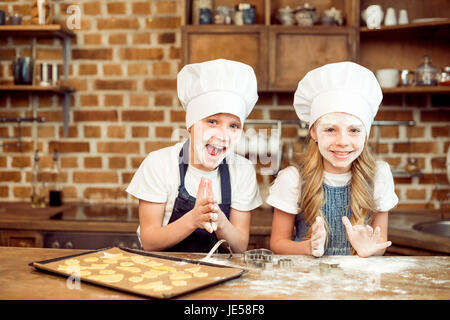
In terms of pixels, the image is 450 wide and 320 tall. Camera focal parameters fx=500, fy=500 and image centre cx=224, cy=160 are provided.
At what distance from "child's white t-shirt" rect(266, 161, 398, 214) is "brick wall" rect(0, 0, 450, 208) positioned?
1.04m

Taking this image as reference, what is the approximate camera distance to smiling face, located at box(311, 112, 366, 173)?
4.97 feet

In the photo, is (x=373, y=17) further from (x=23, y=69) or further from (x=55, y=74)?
(x=23, y=69)

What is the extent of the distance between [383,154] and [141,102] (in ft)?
4.53

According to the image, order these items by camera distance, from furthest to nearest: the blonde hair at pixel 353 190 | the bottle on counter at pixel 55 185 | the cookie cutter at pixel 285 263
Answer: the bottle on counter at pixel 55 185
the blonde hair at pixel 353 190
the cookie cutter at pixel 285 263

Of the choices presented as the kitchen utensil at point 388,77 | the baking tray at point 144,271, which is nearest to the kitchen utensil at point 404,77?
the kitchen utensil at point 388,77

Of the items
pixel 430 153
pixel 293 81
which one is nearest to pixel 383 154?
pixel 430 153

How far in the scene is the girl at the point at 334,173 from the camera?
1525 mm

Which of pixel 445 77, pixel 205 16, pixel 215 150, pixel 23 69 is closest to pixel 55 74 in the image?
pixel 23 69

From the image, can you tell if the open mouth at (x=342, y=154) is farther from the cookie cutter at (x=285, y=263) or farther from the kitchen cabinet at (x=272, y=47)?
the kitchen cabinet at (x=272, y=47)

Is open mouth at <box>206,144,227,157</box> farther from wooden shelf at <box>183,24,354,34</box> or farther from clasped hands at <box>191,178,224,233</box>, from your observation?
wooden shelf at <box>183,24,354,34</box>

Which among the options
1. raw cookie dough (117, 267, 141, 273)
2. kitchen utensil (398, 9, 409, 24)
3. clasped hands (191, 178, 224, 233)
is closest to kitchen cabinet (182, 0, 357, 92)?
kitchen utensil (398, 9, 409, 24)

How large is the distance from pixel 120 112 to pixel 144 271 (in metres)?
1.79

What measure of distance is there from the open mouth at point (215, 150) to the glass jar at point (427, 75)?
1.39 metres

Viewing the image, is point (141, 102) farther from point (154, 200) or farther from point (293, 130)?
point (154, 200)
